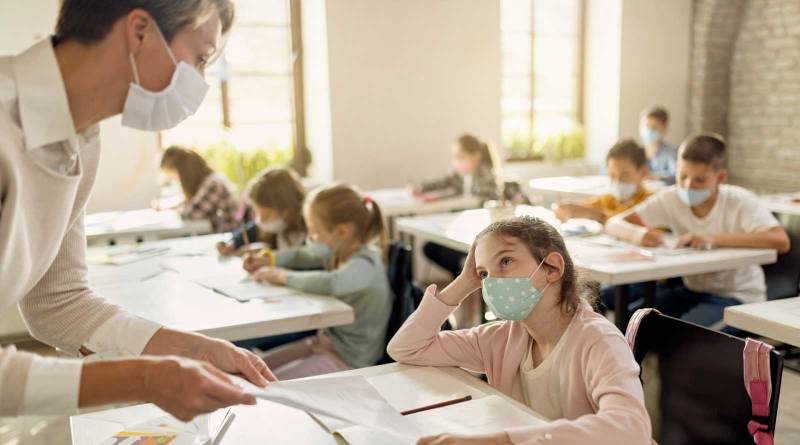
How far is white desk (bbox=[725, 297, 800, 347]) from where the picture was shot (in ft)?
6.47

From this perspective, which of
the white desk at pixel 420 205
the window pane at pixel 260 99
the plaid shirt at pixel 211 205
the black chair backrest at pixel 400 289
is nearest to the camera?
the black chair backrest at pixel 400 289

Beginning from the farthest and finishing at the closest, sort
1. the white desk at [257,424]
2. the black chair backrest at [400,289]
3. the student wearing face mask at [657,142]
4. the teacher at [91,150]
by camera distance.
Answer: the student wearing face mask at [657,142], the black chair backrest at [400,289], the white desk at [257,424], the teacher at [91,150]

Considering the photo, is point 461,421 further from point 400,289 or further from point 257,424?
point 400,289

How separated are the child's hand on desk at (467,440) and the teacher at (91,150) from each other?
30cm

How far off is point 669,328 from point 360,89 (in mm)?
4616

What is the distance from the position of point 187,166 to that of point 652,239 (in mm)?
2838

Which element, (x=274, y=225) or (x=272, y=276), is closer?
(x=272, y=276)

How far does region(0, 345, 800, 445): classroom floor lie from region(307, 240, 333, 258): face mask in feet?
4.24

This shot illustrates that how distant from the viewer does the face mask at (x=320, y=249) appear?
286 cm

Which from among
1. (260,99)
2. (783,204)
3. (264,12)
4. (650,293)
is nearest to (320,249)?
(650,293)

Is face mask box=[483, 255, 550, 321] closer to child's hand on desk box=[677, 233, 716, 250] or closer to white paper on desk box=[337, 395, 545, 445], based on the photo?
white paper on desk box=[337, 395, 545, 445]

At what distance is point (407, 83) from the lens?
6.10 meters

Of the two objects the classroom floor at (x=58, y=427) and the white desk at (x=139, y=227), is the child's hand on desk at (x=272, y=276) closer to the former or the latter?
the classroom floor at (x=58, y=427)

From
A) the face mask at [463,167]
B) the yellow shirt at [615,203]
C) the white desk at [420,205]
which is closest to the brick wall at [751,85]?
the face mask at [463,167]
